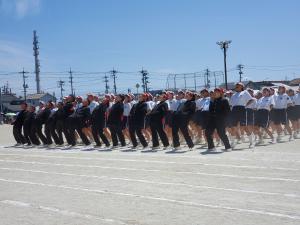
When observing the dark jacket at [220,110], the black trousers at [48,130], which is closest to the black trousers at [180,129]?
the dark jacket at [220,110]

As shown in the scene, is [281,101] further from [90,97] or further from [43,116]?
[43,116]

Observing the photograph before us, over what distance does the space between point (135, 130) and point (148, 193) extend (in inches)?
367

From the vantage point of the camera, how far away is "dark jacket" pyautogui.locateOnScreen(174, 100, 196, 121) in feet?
55.8

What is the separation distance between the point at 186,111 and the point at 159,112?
1.08m

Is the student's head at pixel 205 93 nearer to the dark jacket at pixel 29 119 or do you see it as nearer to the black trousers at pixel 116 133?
the black trousers at pixel 116 133

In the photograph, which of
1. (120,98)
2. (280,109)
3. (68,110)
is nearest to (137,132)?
(120,98)

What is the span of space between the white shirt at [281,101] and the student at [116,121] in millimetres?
5397

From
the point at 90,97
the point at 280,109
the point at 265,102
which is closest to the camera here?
the point at 265,102

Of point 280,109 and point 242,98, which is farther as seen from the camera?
point 280,109

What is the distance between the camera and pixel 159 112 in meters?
17.7

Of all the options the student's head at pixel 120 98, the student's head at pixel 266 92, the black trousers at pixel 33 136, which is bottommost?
the black trousers at pixel 33 136

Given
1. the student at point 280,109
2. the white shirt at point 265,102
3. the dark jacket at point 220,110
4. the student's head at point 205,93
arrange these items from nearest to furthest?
the dark jacket at point 220,110 → the white shirt at point 265,102 → the student at point 280,109 → the student's head at point 205,93

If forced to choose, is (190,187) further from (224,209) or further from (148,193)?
(224,209)

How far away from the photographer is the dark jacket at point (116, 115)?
1906 centimetres
